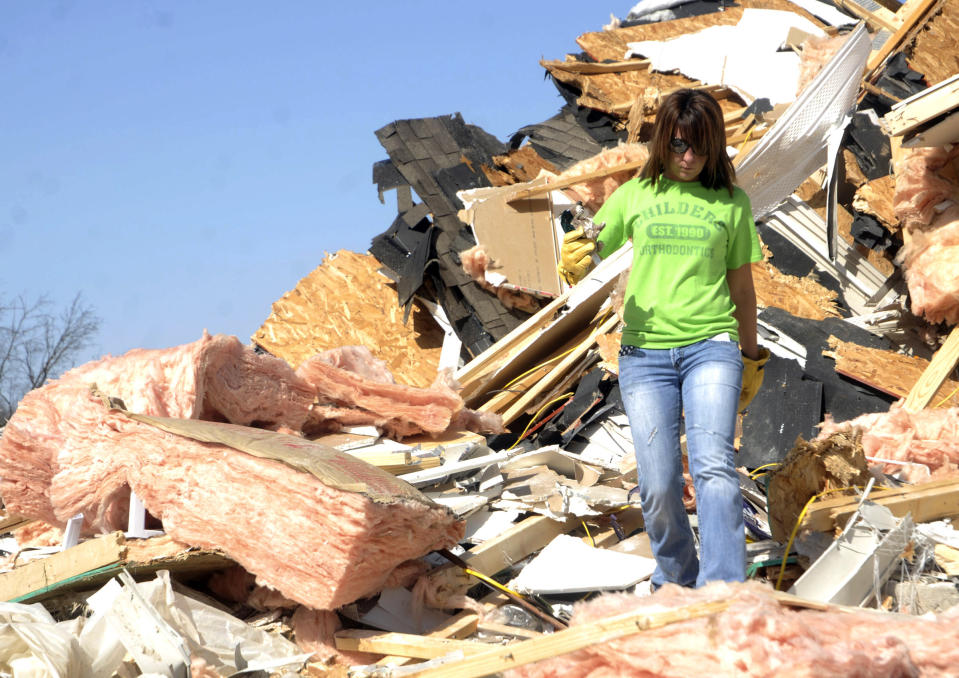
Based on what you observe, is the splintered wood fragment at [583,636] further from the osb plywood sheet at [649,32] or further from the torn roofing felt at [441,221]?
the osb plywood sheet at [649,32]

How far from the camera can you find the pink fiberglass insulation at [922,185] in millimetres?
6832

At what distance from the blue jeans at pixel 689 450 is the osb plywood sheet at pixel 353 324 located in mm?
5009

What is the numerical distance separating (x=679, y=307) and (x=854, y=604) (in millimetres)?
1464

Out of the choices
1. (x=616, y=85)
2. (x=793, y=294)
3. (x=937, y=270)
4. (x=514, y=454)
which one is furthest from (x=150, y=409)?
(x=616, y=85)

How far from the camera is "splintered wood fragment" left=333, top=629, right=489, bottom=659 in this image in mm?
3727

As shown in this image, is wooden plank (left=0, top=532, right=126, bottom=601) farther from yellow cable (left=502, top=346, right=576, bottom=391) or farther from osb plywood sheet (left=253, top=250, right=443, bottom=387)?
osb plywood sheet (left=253, top=250, right=443, bottom=387)

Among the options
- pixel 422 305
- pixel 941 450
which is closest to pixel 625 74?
pixel 422 305

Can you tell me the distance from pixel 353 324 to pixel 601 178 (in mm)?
2974

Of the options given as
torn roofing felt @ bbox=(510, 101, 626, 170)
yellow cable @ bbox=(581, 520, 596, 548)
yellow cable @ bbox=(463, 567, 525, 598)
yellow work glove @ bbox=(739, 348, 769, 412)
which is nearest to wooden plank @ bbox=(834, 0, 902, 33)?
torn roofing felt @ bbox=(510, 101, 626, 170)

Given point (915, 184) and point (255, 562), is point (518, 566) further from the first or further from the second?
point (915, 184)

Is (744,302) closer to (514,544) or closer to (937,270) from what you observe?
(514,544)

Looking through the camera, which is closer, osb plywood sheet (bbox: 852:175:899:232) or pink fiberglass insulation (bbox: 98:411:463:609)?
pink fiberglass insulation (bbox: 98:411:463:609)

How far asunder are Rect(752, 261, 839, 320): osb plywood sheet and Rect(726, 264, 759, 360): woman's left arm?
3713 millimetres

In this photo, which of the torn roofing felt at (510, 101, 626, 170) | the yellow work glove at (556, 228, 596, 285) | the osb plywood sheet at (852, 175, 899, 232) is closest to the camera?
the yellow work glove at (556, 228, 596, 285)
